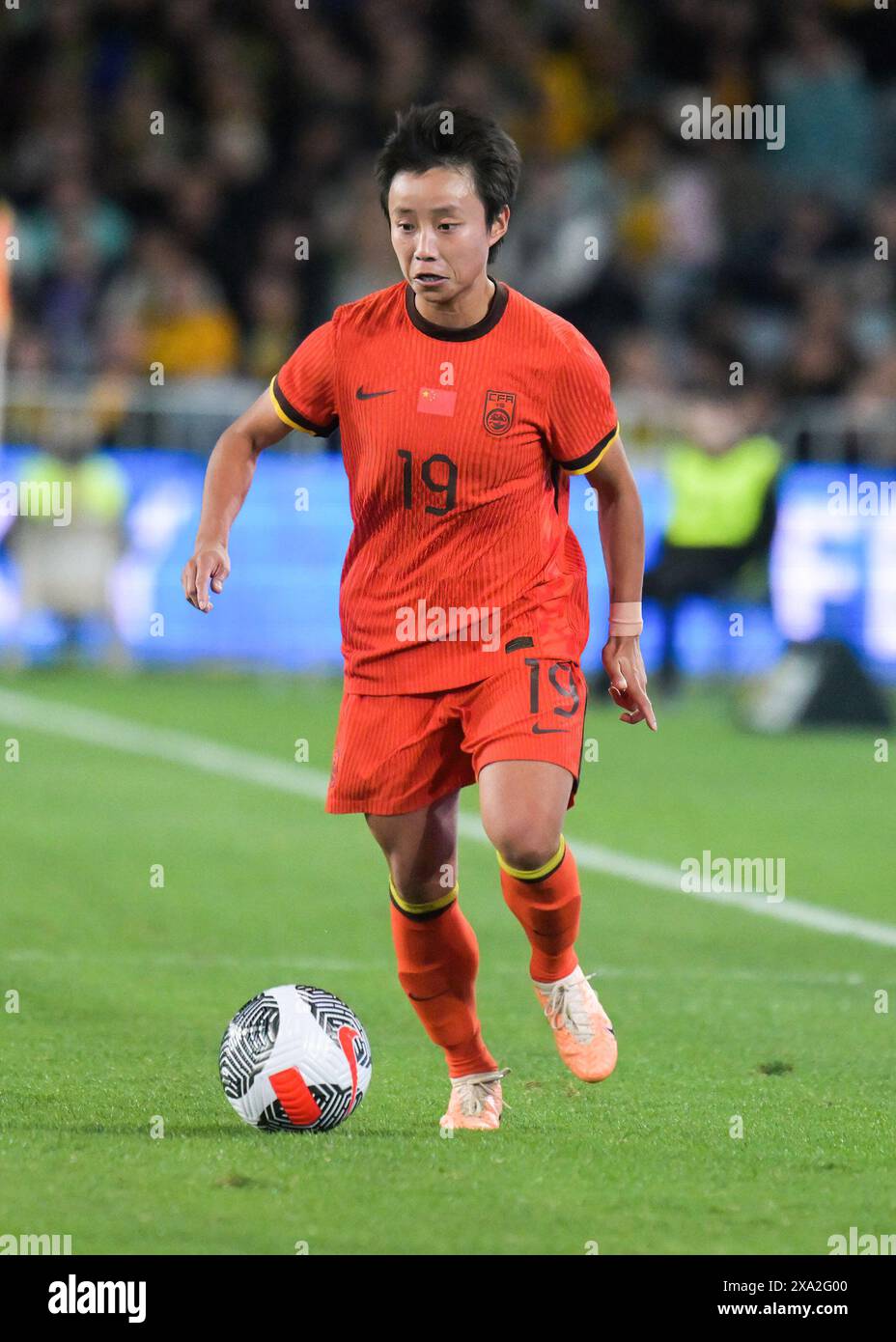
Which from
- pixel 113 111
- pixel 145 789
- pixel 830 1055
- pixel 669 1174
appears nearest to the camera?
pixel 669 1174

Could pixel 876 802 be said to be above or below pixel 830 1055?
above

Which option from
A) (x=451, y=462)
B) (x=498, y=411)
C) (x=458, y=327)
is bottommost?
(x=451, y=462)

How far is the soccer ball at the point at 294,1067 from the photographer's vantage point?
208 inches

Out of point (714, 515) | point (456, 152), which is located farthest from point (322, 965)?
point (714, 515)

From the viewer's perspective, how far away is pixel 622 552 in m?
5.58

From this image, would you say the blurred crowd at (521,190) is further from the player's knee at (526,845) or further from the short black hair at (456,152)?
the player's knee at (526,845)

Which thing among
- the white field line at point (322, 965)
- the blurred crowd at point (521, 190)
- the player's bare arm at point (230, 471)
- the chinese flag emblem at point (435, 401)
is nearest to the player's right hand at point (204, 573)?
the player's bare arm at point (230, 471)

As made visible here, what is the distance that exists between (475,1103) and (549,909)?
0.49 meters

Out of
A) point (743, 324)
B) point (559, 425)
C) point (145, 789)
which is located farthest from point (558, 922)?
point (743, 324)

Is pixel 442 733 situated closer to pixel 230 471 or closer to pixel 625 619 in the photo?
pixel 625 619

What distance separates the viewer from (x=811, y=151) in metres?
21.3

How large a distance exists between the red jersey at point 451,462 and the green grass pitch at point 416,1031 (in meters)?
1.14

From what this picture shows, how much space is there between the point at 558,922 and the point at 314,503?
11560 mm
